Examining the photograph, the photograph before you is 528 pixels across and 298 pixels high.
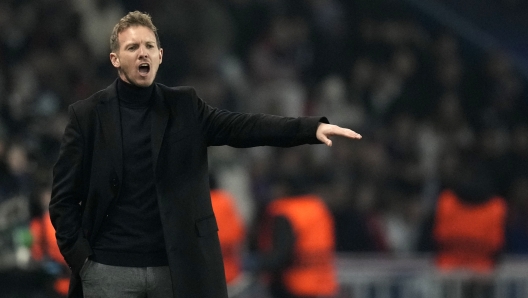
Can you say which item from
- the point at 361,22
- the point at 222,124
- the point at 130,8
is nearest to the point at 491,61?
the point at 361,22

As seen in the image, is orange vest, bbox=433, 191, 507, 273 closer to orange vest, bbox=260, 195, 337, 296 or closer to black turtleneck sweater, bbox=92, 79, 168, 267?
orange vest, bbox=260, 195, 337, 296

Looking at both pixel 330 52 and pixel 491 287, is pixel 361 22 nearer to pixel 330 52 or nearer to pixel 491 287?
pixel 330 52

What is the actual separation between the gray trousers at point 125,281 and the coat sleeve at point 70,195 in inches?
2.5

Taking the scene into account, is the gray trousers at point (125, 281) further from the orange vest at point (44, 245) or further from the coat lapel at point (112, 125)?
the orange vest at point (44, 245)

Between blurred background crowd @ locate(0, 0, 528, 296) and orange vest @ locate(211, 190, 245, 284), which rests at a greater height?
blurred background crowd @ locate(0, 0, 528, 296)

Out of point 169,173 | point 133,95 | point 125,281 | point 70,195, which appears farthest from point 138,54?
point 125,281

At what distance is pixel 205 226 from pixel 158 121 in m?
0.43

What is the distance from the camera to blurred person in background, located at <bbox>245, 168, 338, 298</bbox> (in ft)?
26.5

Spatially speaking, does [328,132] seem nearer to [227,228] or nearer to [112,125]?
[112,125]

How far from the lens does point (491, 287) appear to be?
8.98 m

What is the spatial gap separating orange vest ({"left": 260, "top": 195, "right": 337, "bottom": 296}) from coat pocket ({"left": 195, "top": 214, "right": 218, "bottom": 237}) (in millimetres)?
3696

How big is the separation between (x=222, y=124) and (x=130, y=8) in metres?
7.09

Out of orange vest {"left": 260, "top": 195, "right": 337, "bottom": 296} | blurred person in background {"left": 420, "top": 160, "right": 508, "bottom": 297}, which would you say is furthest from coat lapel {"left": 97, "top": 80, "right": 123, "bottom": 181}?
blurred person in background {"left": 420, "top": 160, "right": 508, "bottom": 297}

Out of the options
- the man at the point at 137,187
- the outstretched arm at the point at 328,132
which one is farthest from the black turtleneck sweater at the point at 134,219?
the outstretched arm at the point at 328,132
